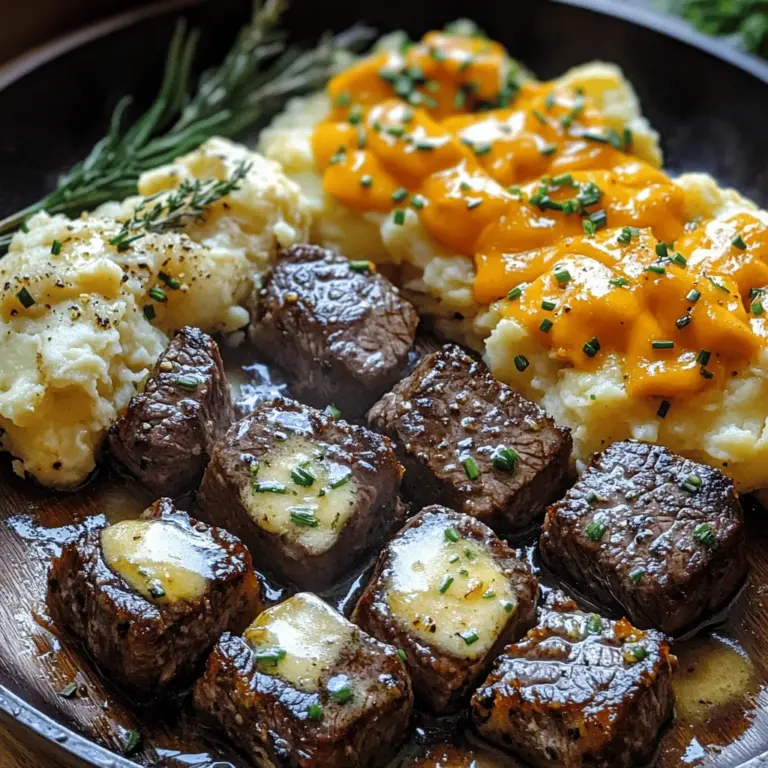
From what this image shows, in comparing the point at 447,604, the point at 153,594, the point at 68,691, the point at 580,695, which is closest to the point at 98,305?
the point at 153,594

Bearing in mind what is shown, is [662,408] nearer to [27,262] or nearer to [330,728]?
[330,728]

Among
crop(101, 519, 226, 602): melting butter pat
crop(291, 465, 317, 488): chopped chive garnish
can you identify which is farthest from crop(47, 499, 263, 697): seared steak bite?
crop(291, 465, 317, 488): chopped chive garnish

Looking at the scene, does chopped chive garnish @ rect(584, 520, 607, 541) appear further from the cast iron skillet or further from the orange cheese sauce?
the cast iron skillet

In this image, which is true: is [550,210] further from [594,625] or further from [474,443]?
[594,625]

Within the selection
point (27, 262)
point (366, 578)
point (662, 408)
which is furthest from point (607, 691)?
point (27, 262)

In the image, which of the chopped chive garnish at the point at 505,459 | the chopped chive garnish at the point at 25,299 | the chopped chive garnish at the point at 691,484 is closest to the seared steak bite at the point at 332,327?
the chopped chive garnish at the point at 505,459

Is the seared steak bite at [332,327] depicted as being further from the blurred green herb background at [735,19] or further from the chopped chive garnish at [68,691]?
the blurred green herb background at [735,19]

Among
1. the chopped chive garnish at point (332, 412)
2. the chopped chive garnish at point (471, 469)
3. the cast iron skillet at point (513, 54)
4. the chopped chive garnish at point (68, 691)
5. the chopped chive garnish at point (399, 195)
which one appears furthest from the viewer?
the cast iron skillet at point (513, 54)
